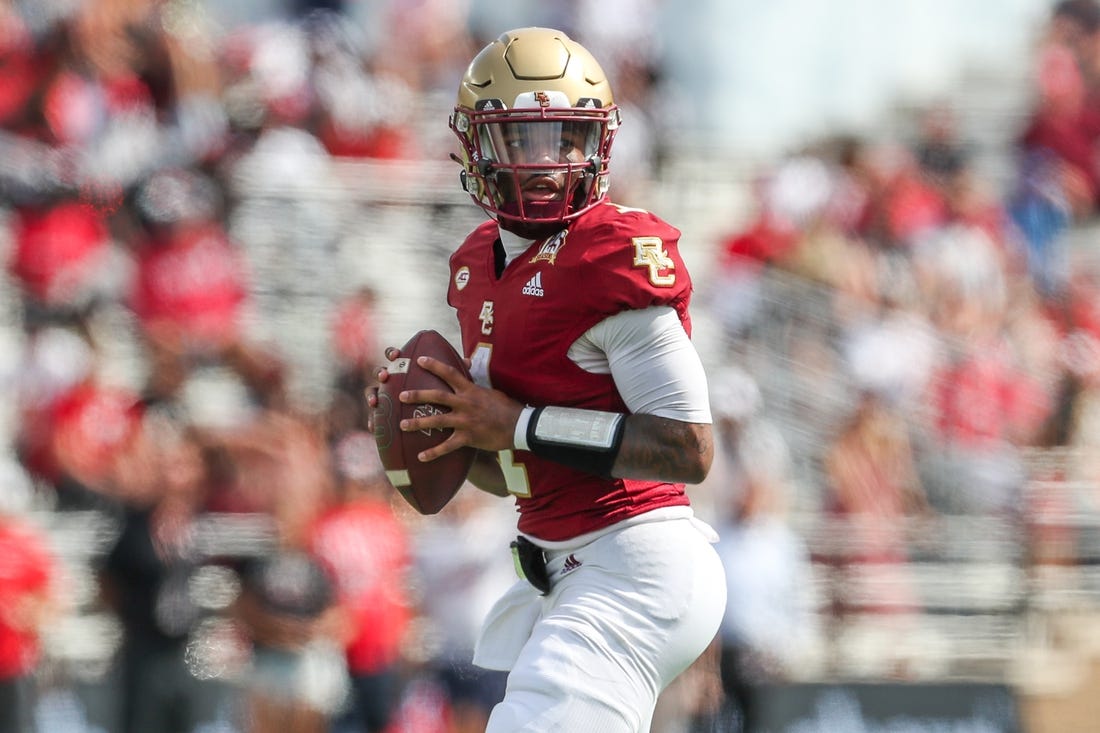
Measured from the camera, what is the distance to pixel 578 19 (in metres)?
7.38

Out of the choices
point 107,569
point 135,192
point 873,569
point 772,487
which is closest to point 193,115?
point 135,192

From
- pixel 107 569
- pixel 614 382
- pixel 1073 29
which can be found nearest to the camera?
pixel 614 382

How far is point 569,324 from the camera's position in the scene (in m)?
3.03

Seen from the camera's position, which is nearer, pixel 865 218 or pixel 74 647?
pixel 74 647

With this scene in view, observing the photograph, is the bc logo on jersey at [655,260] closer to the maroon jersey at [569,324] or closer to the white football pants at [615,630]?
the maroon jersey at [569,324]

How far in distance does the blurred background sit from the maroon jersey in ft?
9.61

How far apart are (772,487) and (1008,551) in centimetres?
138

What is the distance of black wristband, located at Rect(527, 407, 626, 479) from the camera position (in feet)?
9.66

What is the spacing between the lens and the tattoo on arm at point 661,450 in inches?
116

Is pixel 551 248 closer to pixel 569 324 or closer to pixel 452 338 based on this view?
pixel 569 324

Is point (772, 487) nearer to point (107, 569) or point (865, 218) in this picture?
point (865, 218)

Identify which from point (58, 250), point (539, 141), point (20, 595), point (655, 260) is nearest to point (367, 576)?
point (20, 595)

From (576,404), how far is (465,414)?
22cm

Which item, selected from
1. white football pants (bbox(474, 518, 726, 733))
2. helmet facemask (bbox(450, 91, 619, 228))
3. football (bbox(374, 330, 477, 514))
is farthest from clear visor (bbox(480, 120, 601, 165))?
white football pants (bbox(474, 518, 726, 733))
